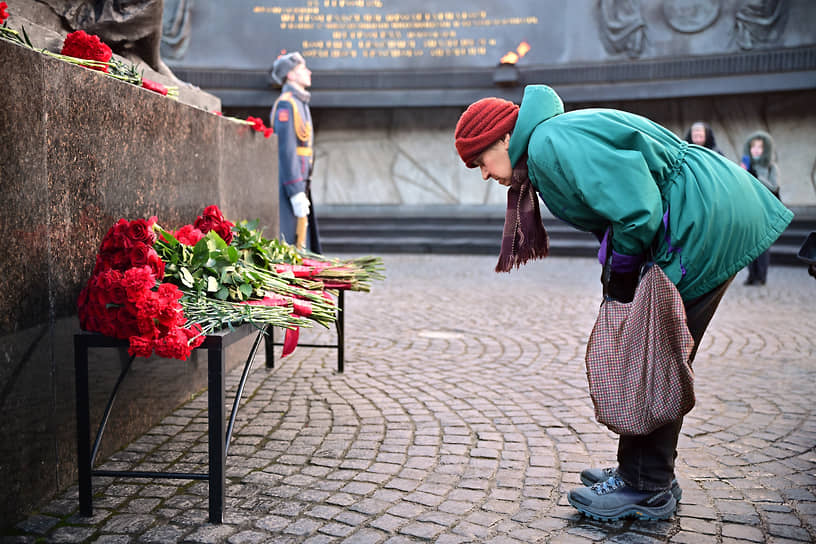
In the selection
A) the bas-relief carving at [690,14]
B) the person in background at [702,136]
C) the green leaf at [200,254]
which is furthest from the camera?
the bas-relief carving at [690,14]

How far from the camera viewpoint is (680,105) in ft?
48.5

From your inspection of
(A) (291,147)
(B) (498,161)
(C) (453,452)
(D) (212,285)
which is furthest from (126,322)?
(A) (291,147)

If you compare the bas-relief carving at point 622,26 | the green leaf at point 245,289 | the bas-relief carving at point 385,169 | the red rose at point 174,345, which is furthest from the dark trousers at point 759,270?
the red rose at point 174,345

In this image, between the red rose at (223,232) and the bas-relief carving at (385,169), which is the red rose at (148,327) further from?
the bas-relief carving at (385,169)

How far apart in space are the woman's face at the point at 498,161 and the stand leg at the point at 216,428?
109cm

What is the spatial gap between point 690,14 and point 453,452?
13216mm

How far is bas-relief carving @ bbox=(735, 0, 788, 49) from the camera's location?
535 inches

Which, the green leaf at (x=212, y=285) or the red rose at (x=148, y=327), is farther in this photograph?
the green leaf at (x=212, y=285)

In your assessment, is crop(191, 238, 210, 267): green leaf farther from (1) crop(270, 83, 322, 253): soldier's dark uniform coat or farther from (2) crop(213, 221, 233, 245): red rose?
(1) crop(270, 83, 322, 253): soldier's dark uniform coat

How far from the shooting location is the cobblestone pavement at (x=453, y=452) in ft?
8.71

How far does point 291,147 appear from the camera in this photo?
A: 285 inches

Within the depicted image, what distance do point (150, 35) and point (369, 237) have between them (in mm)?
9561

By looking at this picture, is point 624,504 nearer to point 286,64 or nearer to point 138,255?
point 138,255

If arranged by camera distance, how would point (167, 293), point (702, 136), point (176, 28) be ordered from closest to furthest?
point (167, 293) → point (702, 136) → point (176, 28)
